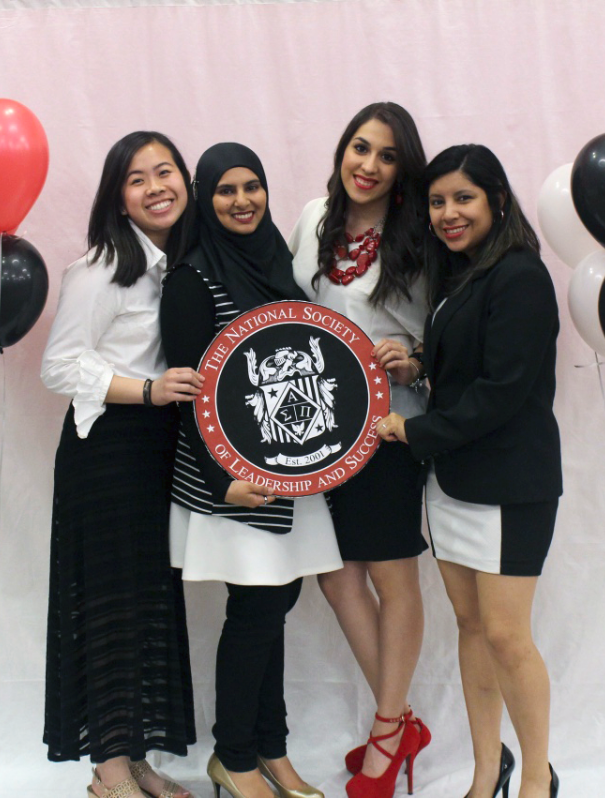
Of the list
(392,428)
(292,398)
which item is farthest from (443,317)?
(292,398)

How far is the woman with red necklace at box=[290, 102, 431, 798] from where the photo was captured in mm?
2039

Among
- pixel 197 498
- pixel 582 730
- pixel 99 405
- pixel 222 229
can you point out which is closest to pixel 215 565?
pixel 197 498

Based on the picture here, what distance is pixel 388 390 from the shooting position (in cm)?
198

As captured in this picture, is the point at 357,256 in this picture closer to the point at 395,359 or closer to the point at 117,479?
the point at 395,359

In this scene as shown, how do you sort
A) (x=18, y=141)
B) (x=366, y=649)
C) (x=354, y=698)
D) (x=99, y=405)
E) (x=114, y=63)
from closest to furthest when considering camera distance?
(x=18, y=141) < (x=99, y=405) < (x=366, y=649) < (x=114, y=63) < (x=354, y=698)

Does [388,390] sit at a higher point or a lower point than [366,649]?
higher

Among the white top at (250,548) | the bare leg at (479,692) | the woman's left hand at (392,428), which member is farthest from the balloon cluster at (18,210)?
the bare leg at (479,692)

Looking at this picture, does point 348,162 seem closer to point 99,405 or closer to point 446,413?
point 446,413

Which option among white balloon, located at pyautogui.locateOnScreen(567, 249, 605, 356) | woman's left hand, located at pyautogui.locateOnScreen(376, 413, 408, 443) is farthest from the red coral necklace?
white balloon, located at pyautogui.locateOnScreen(567, 249, 605, 356)

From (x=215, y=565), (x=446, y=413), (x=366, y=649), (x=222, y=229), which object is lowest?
(x=366, y=649)

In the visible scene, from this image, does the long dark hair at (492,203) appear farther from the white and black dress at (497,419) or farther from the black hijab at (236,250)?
the black hijab at (236,250)

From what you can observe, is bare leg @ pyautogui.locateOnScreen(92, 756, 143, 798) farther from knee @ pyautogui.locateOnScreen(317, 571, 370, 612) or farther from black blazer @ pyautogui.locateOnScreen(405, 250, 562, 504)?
black blazer @ pyautogui.locateOnScreen(405, 250, 562, 504)

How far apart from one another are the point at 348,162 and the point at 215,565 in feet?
3.29

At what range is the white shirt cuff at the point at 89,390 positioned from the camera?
6.45 feet
